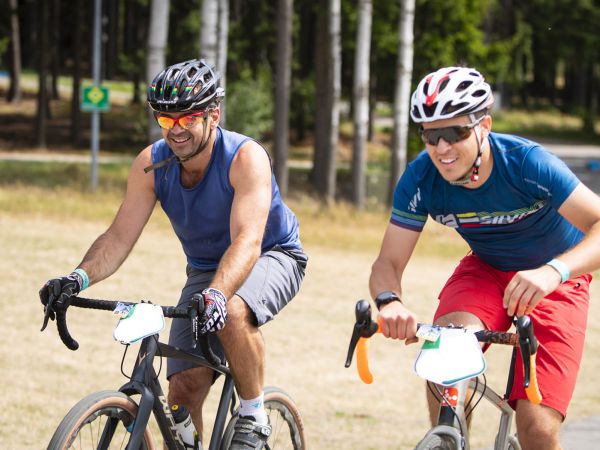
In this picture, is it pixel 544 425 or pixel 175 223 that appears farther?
pixel 175 223

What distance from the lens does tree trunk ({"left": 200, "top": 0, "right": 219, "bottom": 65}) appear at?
21828 mm

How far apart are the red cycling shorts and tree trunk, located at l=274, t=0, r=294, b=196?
21.4 metres

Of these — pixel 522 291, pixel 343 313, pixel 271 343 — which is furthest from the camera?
pixel 343 313

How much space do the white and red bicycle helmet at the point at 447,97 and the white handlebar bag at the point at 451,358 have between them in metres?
0.79

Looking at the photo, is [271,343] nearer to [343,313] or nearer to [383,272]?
[343,313]

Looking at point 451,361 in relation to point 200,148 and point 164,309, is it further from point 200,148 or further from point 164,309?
point 200,148

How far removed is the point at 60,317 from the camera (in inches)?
180

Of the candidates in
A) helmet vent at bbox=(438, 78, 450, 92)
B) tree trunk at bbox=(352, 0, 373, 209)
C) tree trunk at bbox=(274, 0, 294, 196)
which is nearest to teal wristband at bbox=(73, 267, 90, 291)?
helmet vent at bbox=(438, 78, 450, 92)

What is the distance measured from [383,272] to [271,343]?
747 centimetres

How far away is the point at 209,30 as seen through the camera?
22.0 metres

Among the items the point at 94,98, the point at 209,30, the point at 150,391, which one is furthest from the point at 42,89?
the point at 150,391

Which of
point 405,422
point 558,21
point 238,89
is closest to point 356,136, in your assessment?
point 238,89

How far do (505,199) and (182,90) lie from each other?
1.40 m

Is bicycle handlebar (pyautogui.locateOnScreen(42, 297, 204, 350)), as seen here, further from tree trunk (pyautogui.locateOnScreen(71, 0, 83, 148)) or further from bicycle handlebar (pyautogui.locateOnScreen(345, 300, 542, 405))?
tree trunk (pyautogui.locateOnScreen(71, 0, 83, 148))
